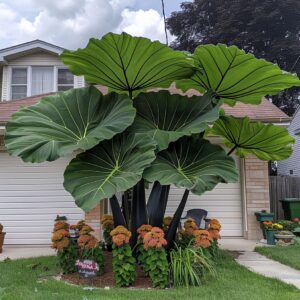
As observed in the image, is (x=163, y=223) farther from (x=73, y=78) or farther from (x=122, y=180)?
(x=73, y=78)

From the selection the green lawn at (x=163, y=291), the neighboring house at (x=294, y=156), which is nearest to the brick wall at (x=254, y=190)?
the green lawn at (x=163, y=291)

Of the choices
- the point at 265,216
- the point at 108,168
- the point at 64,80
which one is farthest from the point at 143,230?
the point at 64,80

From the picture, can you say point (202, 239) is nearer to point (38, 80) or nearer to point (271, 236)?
point (271, 236)

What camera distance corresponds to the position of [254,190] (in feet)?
32.2

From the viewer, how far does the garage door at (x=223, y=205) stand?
10172 millimetres

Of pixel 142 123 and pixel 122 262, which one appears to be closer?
pixel 122 262

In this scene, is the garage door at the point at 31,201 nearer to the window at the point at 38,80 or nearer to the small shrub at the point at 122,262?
the window at the point at 38,80

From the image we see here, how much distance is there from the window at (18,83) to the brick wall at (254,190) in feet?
25.2

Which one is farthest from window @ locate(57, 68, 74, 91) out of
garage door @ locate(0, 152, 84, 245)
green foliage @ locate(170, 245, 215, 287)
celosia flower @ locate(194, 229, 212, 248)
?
green foliage @ locate(170, 245, 215, 287)

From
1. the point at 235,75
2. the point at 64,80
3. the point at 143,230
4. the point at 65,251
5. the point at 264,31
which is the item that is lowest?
the point at 65,251

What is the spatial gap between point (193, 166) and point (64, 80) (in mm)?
8749

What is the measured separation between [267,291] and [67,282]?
2.75m

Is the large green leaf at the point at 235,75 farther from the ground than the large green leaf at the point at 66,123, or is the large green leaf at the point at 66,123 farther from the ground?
the large green leaf at the point at 235,75

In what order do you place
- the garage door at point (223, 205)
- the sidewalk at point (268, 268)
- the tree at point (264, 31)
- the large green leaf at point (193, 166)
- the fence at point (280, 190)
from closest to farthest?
the large green leaf at point (193, 166) < the sidewalk at point (268, 268) < the garage door at point (223, 205) < the fence at point (280, 190) < the tree at point (264, 31)
